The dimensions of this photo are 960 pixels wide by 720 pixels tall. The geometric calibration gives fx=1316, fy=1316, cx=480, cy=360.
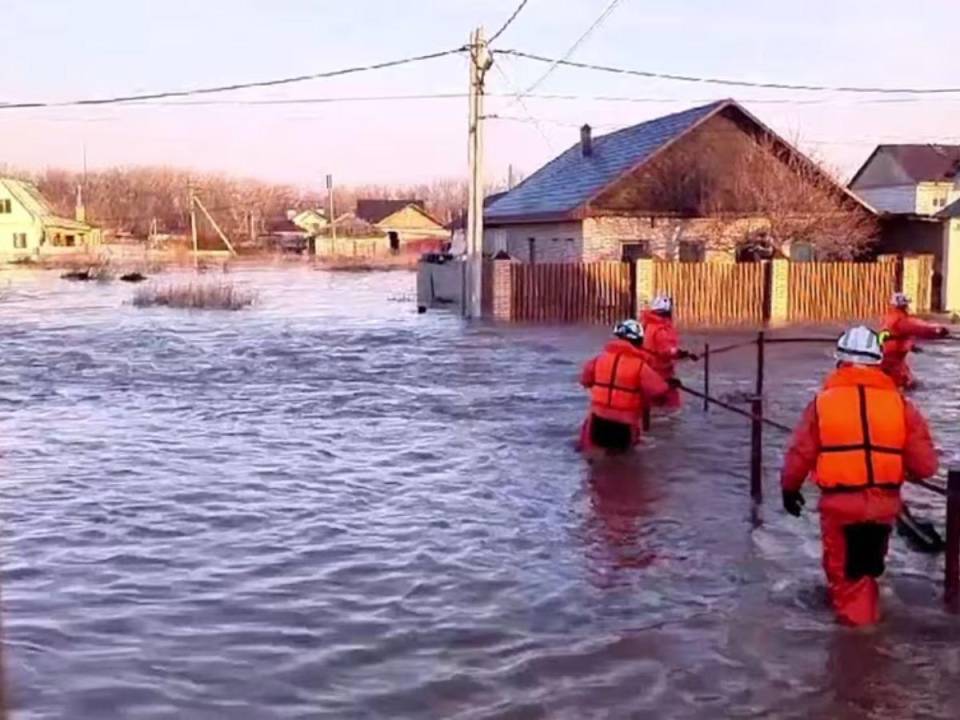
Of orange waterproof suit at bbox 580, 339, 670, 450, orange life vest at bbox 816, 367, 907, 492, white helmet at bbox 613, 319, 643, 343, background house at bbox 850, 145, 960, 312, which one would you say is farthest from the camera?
background house at bbox 850, 145, 960, 312

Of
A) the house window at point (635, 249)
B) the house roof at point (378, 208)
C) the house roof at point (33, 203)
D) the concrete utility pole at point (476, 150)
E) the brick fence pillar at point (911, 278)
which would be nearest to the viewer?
the concrete utility pole at point (476, 150)

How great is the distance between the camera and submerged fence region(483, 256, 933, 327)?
3070 centimetres

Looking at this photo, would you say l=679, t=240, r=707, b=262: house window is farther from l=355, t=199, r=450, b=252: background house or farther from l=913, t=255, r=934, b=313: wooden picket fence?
l=355, t=199, r=450, b=252: background house

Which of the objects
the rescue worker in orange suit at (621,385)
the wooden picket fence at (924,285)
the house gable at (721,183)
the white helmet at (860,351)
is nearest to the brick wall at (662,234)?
the house gable at (721,183)

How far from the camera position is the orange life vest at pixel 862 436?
687cm

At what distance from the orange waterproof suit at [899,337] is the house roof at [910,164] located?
54980 mm

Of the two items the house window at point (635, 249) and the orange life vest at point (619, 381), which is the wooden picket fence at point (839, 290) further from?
the orange life vest at point (619, 381)

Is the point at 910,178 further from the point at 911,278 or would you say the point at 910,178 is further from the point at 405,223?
the point at 405,223

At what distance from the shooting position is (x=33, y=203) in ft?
300

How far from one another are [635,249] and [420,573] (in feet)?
90.1

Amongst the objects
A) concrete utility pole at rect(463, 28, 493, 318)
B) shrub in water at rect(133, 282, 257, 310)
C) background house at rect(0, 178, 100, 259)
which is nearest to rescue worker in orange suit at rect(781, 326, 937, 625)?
concrete utility pole at rect(463, 28, 493, 318)

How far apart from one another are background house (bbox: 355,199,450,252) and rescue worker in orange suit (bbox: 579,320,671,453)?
95.4 metres

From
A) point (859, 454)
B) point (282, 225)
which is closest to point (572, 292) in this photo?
point (859, 454)

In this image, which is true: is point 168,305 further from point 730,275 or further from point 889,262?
point 889,262
